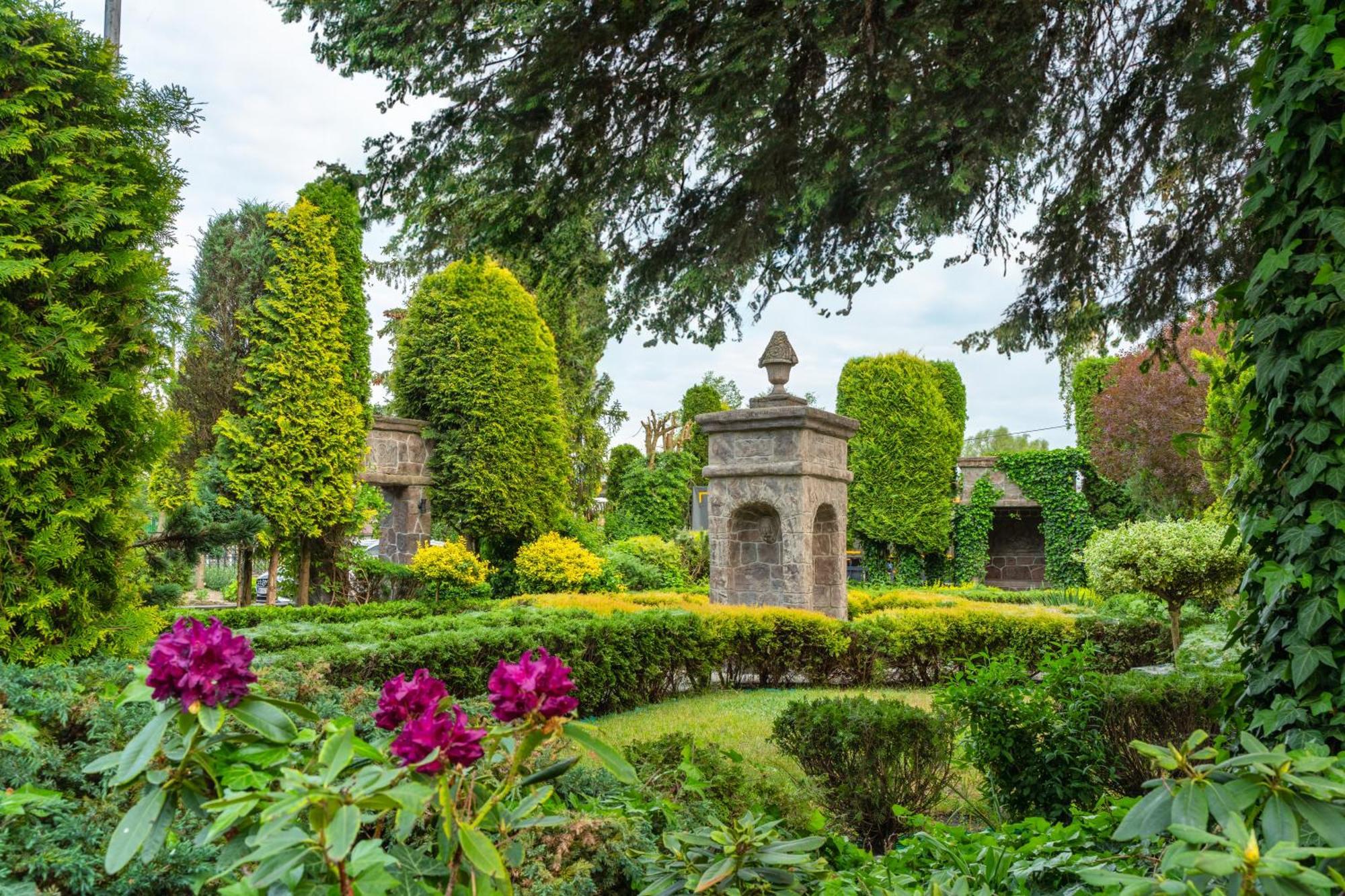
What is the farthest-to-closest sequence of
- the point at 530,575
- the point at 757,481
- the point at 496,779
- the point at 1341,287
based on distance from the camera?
the point at 530,575 < the point at 757,481 < the point at 1341,287 < the point at 496,779

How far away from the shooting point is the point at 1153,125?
4691 millimetres

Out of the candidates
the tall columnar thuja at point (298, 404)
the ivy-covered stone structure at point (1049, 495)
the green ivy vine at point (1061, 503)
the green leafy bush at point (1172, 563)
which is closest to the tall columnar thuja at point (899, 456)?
the ivy-covered stone structure at point (1049, 495)

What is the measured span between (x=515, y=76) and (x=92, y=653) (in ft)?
9.24

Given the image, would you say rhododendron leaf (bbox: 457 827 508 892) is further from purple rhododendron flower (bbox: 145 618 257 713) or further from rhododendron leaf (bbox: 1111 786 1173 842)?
rhododendron leaf (bbox: 1111 786 1173 842)

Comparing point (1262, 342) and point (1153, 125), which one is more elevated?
point (1153, 125)

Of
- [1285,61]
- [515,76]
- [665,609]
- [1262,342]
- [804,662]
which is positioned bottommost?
[804,662]

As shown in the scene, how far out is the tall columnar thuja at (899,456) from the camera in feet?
57.9

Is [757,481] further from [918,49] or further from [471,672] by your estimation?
[918,49]

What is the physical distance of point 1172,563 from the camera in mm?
7637

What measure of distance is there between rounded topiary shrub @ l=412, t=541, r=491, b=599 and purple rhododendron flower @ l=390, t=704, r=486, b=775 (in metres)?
11.3

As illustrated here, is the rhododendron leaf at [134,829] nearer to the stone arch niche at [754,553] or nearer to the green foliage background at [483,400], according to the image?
the stone arch niche at [754,553]

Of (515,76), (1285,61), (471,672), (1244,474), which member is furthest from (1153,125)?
(471,672)

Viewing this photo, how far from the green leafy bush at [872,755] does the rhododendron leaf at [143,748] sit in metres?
3.48

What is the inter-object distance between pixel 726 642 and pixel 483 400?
7039 mm
